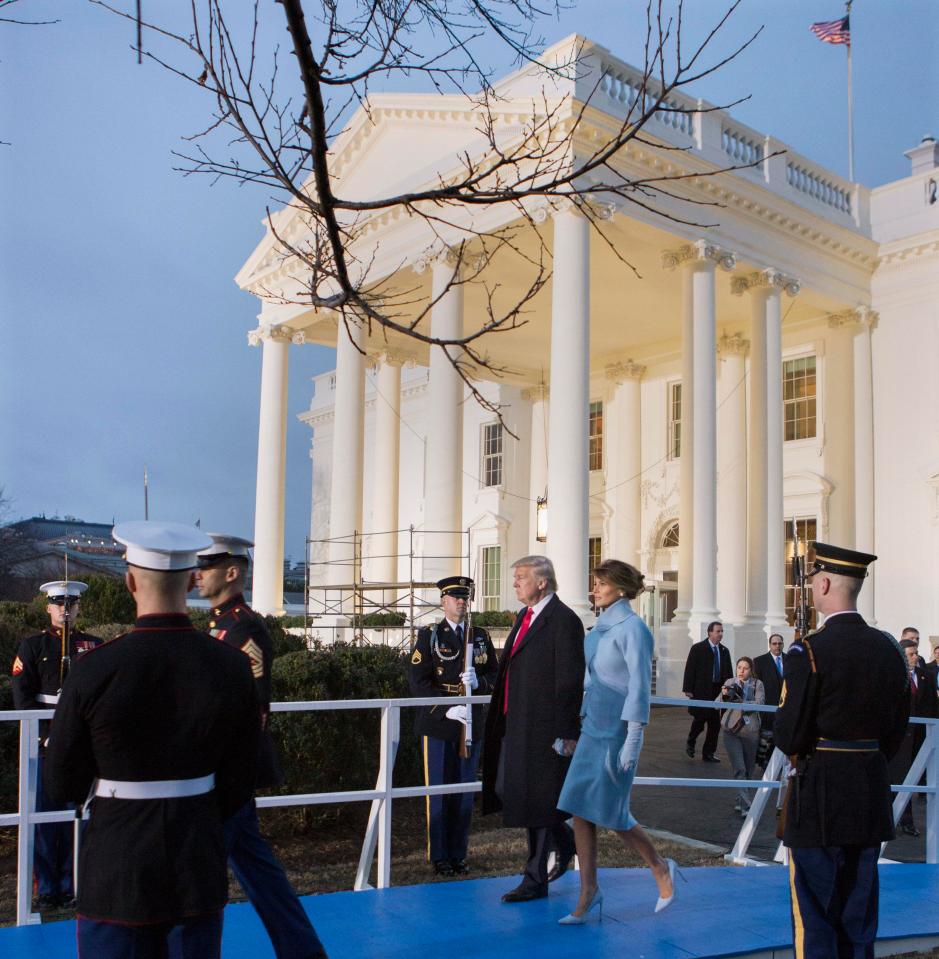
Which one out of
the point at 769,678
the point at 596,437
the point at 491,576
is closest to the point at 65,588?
the point at 769,678

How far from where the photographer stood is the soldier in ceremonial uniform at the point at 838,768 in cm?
451

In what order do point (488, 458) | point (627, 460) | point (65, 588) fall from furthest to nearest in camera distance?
point (488, 458)
point (627, 460)
point (65, 588)

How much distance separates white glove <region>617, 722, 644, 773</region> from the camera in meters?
5.50

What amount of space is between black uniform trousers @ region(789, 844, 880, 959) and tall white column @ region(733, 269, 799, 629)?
1716 centimetres

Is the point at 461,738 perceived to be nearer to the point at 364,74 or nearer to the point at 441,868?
the point at 441,868

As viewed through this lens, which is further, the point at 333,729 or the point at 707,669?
the point at 707,669

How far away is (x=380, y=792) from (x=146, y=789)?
3150mm

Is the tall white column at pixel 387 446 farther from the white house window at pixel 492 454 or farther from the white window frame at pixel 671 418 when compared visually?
the white window frame at pixel 671 418

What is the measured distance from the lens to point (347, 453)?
75.3ft

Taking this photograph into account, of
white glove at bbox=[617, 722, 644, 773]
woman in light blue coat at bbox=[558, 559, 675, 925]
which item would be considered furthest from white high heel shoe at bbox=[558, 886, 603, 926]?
white glove at bbox=[617, 722, 644, 773]

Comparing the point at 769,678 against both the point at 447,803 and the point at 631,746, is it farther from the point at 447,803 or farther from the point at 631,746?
the point at 631,746

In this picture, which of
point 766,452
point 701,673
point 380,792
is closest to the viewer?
point 380,792

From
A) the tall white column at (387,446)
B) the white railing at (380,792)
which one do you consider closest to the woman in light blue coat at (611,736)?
the white railing at (380,792)

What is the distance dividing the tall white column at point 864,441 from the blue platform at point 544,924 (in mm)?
17205
